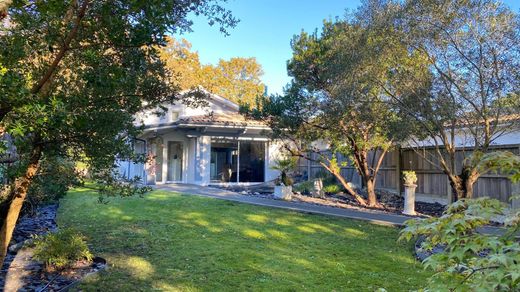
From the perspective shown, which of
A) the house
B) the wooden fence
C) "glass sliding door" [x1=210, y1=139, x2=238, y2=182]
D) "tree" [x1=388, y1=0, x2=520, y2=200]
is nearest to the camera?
"tree" [x1=388, y1=0, x2=520, y2=200]

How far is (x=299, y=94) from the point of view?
13.7m

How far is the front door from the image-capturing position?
71.4ft

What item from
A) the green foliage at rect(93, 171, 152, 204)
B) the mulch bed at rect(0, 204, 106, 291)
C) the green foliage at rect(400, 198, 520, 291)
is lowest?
the mulch bed at rect(0, 204, 106, 291)

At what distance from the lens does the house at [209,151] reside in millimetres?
20922

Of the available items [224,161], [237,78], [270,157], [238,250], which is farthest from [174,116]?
[237,78]

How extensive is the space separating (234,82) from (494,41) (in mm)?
39855

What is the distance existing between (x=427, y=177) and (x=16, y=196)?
13841 millimetres

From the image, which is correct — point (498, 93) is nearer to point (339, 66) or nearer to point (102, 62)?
point (339, 66)

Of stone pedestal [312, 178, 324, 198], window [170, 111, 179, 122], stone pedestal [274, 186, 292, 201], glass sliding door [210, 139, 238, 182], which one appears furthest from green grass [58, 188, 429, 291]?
window [170, 111, 179, 122]

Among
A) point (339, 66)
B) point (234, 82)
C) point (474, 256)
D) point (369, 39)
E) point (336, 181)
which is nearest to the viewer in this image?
point (474, 256)

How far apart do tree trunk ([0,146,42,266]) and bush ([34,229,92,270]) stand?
1.57 meters

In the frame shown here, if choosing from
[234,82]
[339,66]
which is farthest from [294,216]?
[234,82]

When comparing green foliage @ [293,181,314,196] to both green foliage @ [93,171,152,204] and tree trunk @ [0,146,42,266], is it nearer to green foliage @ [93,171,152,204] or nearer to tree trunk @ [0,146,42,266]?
green foliage @ [93,171,152,204]

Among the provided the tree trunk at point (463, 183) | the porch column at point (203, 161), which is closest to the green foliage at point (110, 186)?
the tree trunk at point (463, 183)
